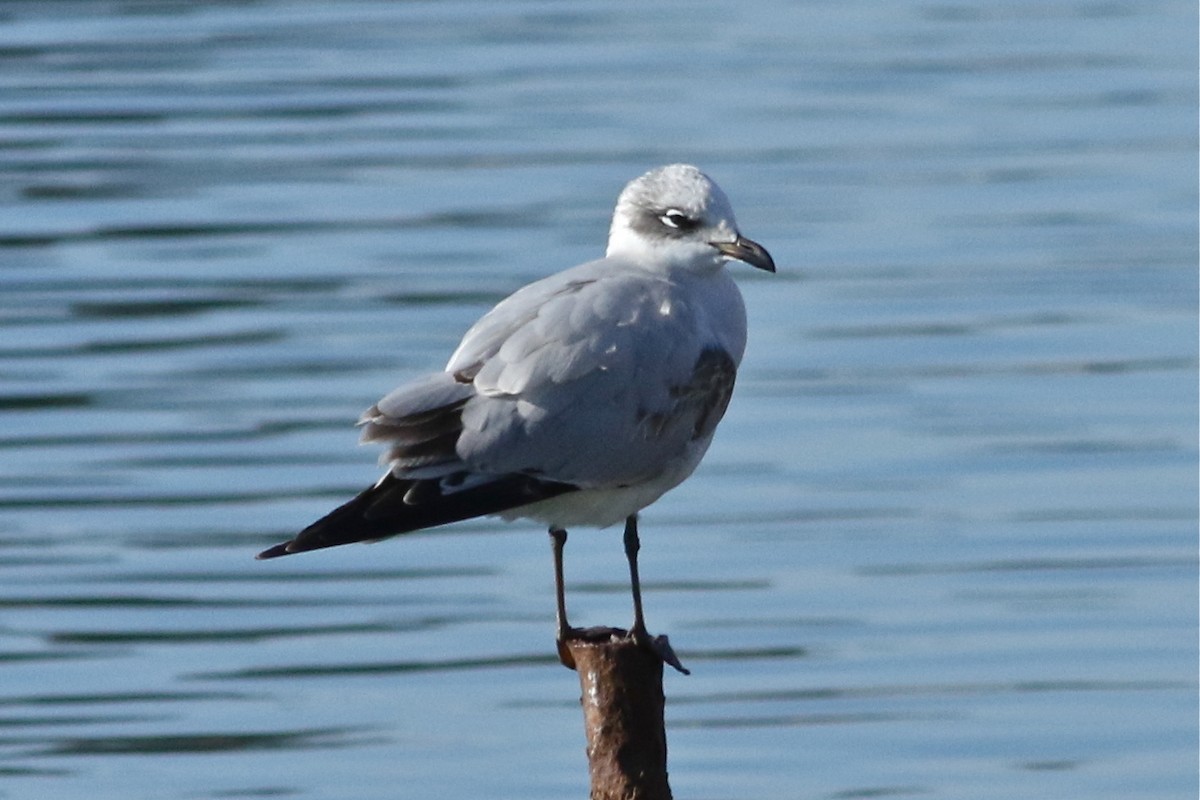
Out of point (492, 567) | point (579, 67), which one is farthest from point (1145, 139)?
point (492, 567)

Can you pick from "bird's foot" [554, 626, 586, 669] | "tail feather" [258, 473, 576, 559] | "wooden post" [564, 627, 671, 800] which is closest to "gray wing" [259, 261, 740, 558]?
"tail feather" [258, 473, 576, 559]

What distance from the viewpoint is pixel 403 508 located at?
734 cm

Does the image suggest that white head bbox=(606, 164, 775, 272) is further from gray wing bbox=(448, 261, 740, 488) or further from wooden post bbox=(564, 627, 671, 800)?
wooden post bbox=(564, 627, 671, 800)

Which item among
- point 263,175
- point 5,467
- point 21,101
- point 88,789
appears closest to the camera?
point 88,789

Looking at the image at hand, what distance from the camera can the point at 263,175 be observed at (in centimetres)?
2145

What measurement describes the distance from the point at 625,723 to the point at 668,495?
6858mm

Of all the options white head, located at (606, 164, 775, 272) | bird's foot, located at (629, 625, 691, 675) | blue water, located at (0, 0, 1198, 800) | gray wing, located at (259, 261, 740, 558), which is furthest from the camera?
blue water, located at (0, 0, 1198, 800)

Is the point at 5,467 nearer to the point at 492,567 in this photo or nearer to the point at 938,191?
the point at 492,567

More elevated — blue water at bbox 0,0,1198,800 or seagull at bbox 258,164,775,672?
seagull at bbox 258,164,775,672

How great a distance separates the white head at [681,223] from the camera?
8281 millimetres

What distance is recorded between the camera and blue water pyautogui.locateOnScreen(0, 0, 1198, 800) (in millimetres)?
11789

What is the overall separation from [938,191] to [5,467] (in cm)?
770

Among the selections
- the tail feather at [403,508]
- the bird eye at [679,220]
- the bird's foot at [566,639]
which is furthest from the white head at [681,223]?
the bird's foot at [566,639]

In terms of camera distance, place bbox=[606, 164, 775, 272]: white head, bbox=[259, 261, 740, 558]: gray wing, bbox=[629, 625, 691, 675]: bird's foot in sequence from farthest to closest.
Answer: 1. bbox=[606, 164, 775, 272]: white head
2. bbox=[629, 625, 691, 675]: bird's foot
3. bbox=[259, 261, 740, 558]: gray wing
